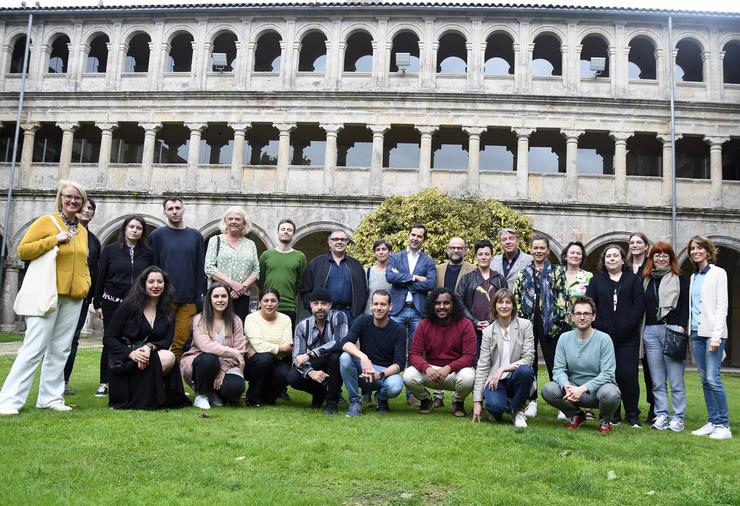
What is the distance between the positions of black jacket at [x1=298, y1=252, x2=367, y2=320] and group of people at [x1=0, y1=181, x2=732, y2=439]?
21 millimetres

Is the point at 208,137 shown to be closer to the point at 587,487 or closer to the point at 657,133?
the point at 657,133

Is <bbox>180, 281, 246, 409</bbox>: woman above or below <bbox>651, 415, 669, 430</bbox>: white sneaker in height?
above

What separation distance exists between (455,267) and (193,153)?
16.1 metres

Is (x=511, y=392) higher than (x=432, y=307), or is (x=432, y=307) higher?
(x=432, y=307)

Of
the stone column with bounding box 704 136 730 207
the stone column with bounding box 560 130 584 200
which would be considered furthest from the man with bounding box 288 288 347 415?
the stone column with bounding box 704 136 730 207

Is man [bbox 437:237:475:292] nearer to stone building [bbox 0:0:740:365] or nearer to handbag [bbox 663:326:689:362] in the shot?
handbag [bbox 663:326:689:362]

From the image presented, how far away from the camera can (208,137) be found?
926 inches

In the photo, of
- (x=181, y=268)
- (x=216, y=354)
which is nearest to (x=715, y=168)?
(x=181, y=268)

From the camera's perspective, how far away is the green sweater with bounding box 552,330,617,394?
6488mm

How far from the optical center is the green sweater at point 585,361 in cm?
649

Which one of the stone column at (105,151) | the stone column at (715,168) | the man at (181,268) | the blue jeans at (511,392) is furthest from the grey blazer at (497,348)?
Answer: the stone column at (105,151)

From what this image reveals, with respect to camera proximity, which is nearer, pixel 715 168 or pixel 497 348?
pixel 497 348

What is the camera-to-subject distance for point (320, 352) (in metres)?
7.05

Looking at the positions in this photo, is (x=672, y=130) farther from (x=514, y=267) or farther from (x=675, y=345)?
(x=675, y=345)
